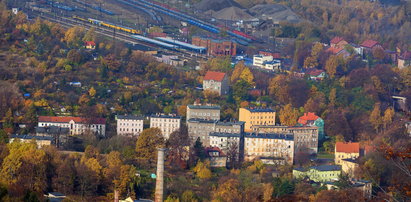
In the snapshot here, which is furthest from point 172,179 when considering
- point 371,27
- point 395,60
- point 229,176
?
point 371,27

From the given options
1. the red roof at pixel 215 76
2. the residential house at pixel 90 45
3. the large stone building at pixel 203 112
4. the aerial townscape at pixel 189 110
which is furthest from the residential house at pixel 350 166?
the residential house at pixel 90 45

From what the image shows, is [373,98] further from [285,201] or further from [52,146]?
[285,201]

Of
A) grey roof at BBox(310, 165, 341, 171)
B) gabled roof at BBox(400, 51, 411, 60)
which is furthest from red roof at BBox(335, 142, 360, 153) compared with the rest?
gabled roof at BBox(400, 51, 411, 60)

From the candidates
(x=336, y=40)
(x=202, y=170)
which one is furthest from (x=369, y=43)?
(x=202, y=170)

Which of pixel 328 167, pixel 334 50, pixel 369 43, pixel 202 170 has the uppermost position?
pixel 369 43

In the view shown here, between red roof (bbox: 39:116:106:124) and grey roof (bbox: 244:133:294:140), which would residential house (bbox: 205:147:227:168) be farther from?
red roof (bbox: 39:116:106:124)

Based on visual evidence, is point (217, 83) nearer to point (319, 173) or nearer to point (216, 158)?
point (216, 158)

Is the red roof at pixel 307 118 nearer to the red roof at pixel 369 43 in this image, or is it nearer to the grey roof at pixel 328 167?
the grey roof at pixel 328 167
